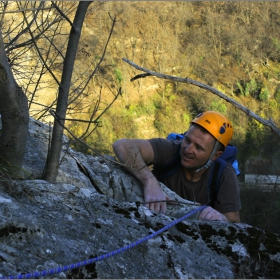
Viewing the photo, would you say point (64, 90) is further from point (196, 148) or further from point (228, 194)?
point (228, 194)

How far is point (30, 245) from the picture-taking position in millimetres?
1979


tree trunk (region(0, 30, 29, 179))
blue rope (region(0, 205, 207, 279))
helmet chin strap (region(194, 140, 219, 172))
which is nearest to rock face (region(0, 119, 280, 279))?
blue rope (region(0, 205, 207, 279))

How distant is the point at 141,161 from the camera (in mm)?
3486

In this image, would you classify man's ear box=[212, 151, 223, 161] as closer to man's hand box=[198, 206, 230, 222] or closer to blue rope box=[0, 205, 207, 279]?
man's hand box=[198, 206, 230, 222]

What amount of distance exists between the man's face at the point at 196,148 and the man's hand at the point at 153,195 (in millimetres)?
483

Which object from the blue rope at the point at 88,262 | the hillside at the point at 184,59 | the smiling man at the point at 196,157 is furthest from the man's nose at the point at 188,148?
the hillside at the point at 184,59

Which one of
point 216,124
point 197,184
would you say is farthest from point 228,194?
point 216,124

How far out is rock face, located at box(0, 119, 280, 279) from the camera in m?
1.97

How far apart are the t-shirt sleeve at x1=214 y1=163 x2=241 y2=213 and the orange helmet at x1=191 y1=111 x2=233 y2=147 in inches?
12.6

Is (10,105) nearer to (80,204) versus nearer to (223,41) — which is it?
(80,204)

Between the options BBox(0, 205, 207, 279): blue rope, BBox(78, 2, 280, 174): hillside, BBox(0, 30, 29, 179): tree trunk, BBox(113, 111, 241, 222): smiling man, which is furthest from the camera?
BBox(78, 2, 280, 174): hillside

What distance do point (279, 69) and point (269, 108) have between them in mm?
4648

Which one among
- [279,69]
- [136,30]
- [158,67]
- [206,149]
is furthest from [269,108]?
[206,149]

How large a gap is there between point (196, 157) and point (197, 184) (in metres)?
0.31
